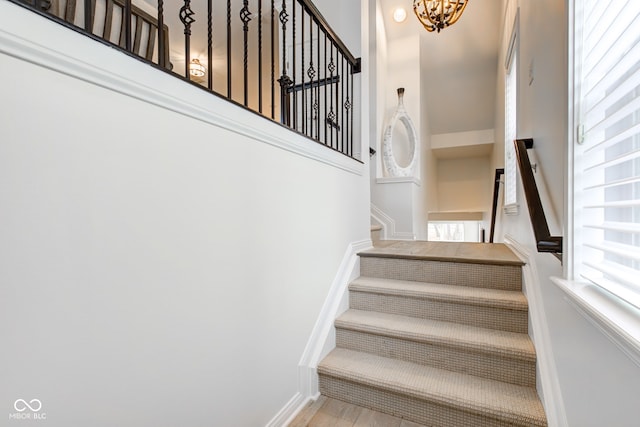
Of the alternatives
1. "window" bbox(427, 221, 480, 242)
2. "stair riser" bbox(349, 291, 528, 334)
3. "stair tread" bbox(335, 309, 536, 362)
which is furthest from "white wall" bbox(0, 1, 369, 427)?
"window" bbox(427, 221, 480, 242)

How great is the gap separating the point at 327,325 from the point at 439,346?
62 cm

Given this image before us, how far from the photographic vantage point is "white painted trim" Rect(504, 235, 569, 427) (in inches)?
45.7

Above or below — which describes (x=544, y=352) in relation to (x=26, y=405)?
below

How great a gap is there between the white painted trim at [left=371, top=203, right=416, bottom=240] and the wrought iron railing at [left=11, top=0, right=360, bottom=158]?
3.58 feet

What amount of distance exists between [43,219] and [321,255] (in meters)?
1.33

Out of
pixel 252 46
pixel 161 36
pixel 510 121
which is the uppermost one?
pixel 252 46

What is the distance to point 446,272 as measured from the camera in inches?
78.2

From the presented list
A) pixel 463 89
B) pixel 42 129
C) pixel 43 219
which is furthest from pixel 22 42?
pixel 463 89

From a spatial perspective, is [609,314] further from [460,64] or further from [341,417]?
[460,64]

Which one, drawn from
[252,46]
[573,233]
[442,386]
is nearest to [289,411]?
[442,386]

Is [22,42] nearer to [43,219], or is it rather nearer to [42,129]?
[42,129]

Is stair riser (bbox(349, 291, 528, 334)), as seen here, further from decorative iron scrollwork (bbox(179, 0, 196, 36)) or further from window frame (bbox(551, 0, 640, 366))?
decorative iron scrollwork (bbox(179, 0, 196, 36))

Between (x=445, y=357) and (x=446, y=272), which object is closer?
(x=445, y=357)

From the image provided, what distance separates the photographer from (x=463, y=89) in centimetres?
483
